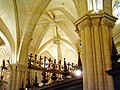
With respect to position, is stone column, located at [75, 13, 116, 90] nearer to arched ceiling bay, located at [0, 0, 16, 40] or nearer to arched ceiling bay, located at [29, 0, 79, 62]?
arched ceiling bay, located at [0, 0, 16, 40]

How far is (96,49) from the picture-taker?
7.46m

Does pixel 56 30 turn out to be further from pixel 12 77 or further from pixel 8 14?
pixel 12 77

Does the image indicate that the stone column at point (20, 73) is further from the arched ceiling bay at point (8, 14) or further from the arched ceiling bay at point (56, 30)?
the arched ceiling bay at point (56, 30)

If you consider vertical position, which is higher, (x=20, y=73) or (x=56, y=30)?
(x=56, y=30)

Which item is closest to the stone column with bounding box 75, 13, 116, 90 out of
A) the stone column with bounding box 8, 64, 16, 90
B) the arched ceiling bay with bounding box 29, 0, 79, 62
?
the stone column with bounding box 8, 64, 16, 90

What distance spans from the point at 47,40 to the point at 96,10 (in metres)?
12.4

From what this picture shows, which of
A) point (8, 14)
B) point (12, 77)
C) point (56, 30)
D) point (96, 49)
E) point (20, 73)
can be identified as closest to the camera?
point (96, 49)

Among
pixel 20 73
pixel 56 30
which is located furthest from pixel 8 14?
Result: pixel 56 30

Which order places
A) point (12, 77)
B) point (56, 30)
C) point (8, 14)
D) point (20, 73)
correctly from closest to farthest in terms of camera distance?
point (12, 77), point (20, 73), point (8, 14), point (56, 30)

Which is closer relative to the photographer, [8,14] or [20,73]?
[20,73]

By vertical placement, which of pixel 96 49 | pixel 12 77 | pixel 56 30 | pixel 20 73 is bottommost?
pixel 12 77

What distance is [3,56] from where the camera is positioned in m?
21.2

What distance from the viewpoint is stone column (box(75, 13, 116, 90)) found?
6.99 m

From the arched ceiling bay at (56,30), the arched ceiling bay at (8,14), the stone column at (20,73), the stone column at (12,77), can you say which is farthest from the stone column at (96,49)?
the arched ceiling bay at (56,30)
